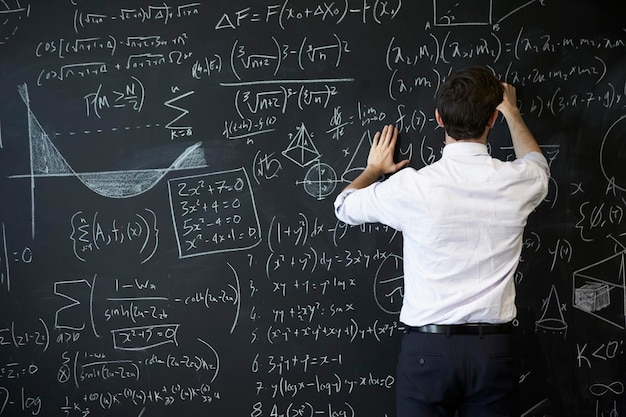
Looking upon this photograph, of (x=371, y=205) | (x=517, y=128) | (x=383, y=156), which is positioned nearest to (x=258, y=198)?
(x=383, y=156)

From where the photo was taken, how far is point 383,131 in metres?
2.63

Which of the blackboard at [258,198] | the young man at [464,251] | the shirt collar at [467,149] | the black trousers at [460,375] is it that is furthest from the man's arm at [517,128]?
the black trousers at [460,375]

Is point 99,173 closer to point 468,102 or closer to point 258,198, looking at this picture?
point 258,198

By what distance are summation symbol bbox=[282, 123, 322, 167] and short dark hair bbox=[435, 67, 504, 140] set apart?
0.77 metres

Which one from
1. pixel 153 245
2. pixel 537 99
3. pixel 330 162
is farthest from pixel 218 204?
pixel 537 99

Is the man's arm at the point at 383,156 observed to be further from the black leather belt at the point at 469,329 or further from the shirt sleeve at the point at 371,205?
the black leather belt at the point at 469,329

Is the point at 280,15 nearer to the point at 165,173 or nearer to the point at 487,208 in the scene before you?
the point at 165,173

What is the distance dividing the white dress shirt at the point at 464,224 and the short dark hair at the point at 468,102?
0.06 m

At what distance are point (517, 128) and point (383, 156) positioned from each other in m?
0.58

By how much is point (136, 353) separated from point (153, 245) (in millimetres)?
528

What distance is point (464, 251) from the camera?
198 cm

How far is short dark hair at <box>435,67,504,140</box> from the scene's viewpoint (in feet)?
6.52

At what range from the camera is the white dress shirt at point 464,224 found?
6.43 feet

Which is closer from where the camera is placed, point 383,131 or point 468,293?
point 468,293
